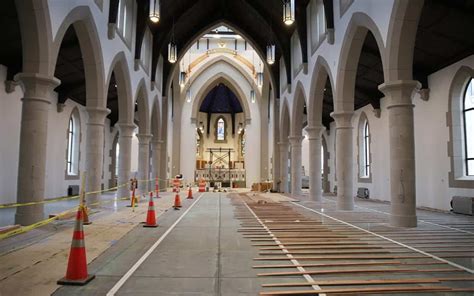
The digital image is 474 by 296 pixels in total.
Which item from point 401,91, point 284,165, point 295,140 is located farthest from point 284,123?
point 401,91

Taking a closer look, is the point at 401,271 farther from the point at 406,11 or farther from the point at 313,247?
the point at 406,11

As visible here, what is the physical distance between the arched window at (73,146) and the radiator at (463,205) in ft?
61.9

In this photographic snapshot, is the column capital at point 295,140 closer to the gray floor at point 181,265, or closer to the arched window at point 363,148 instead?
the arched window at point 363,148

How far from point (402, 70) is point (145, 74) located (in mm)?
15057

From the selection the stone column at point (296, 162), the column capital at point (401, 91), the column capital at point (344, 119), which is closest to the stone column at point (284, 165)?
the stone column at point (296, 162)

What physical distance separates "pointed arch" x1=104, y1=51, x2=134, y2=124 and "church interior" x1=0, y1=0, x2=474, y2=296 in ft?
0.22

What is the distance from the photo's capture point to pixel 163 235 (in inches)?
316

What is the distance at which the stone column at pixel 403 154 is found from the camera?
30.3 feet

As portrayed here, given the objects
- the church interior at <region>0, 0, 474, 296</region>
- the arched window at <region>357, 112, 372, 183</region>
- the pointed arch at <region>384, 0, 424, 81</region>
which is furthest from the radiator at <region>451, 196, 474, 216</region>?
the arched window at <region>357, 112, 372, 183</region>

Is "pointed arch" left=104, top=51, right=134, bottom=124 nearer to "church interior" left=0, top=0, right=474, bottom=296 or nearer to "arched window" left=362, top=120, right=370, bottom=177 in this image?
"church interior" left=0, top=0, right=474, bottom=296

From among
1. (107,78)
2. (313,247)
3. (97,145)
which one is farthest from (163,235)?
(107,78)

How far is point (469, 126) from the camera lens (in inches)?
505

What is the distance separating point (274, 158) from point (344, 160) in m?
13.7

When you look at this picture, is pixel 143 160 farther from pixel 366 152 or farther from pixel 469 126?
pixel 469 126
